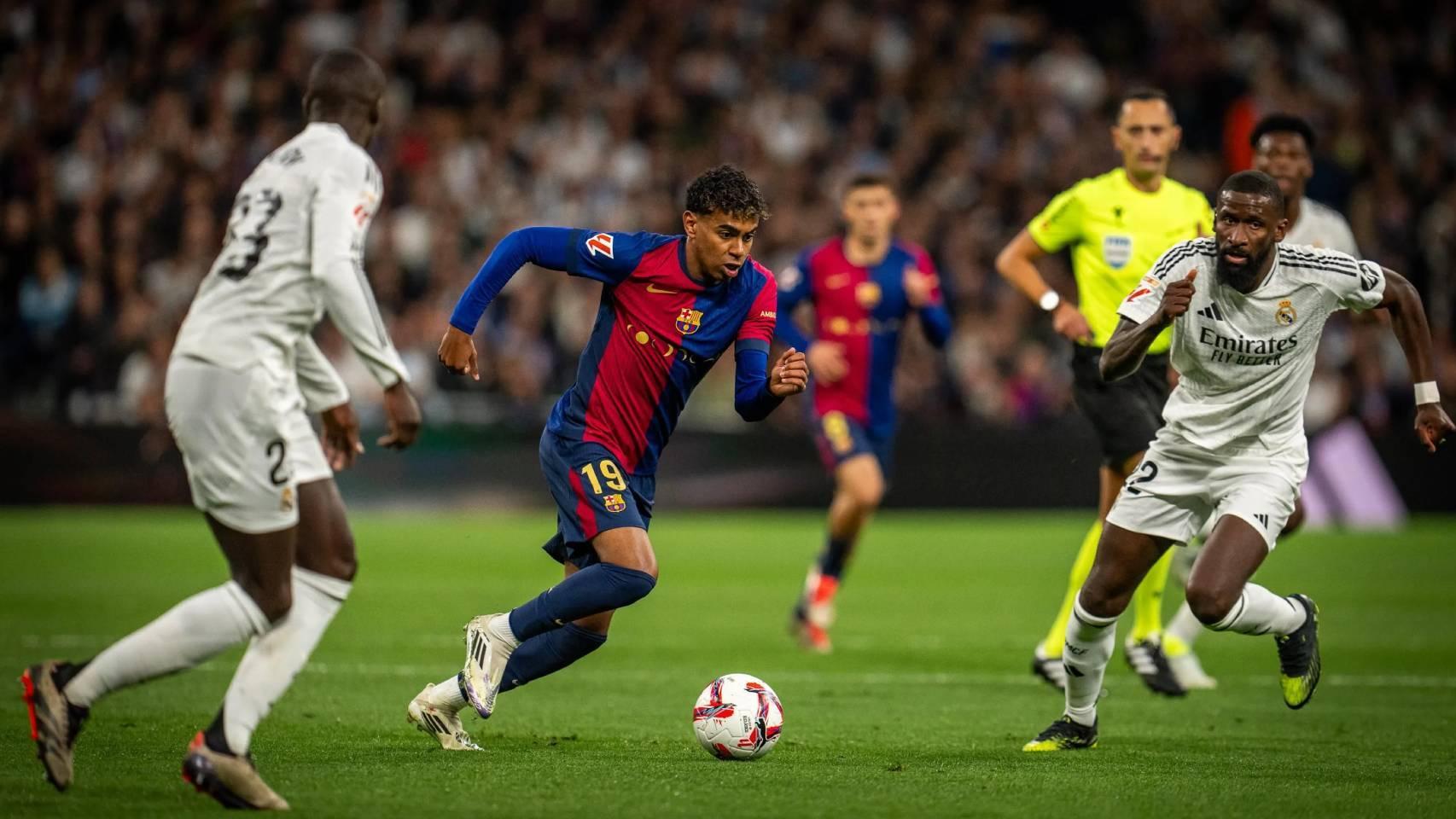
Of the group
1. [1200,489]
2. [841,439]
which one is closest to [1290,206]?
[1200,489]

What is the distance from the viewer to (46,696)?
18.1 feet

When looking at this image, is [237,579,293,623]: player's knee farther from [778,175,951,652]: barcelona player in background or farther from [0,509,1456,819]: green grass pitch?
[778,175,951,652]: barcelona player in background

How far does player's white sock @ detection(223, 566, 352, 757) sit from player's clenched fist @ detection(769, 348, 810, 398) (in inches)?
66.8

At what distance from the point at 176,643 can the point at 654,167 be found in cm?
1734

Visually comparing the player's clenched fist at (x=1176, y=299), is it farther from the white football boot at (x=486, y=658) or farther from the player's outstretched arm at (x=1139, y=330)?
the white football boot at (x=486, y=658)

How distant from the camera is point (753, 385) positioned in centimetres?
682

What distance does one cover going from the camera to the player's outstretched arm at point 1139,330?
648 centimetres

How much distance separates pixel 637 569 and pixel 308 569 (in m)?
1.35

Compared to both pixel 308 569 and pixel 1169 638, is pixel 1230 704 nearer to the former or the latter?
pixel 1169 638

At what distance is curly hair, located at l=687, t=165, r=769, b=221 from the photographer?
22.2ft

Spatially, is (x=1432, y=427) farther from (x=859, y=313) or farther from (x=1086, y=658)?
(x=859, y=313)

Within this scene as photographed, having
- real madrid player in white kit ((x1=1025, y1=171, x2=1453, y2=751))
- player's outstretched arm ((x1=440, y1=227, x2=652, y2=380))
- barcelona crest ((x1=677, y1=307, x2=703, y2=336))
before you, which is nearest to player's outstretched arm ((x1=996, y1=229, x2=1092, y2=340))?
real madrid player in white kit ((x1=1025, y1=171, x2=1453, y2=751))

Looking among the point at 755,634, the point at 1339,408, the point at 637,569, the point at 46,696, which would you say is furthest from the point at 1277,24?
the point at 46,696

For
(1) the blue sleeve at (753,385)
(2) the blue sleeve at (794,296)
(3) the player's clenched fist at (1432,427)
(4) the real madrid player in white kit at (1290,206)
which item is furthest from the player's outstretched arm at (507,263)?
(2) the blue sleeve at (794,296)
